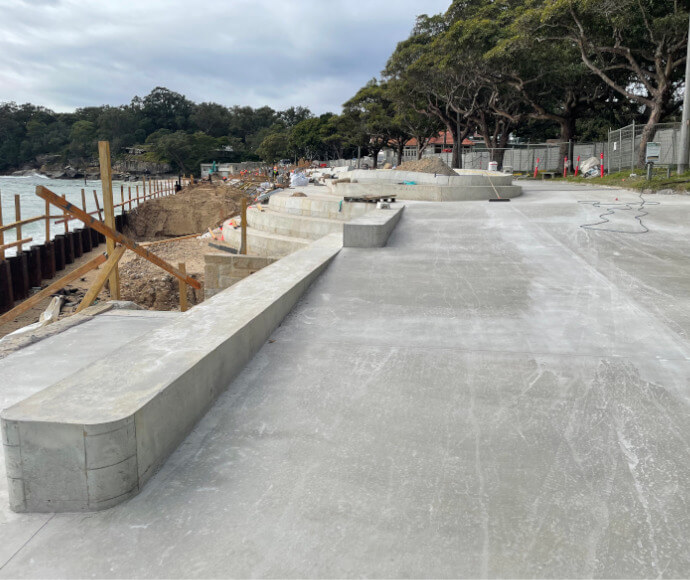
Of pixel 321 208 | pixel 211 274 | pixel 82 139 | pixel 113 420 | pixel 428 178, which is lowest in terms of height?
pixel 211 274

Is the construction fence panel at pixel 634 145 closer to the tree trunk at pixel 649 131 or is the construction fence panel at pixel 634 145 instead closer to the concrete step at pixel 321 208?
the tree trunk at pixel 649 131

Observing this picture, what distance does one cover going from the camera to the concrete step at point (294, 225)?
11.6 m

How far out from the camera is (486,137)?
39.0 meters

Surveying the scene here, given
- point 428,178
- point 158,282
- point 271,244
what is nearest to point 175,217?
point 158,282

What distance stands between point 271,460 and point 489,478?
3.26 feet

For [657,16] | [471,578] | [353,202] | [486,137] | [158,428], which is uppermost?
[657,16]

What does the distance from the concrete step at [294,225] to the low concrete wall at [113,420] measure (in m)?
7.92

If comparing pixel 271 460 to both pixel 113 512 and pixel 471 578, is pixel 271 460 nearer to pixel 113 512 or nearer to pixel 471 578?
pixel 113 512

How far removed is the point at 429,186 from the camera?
16.2 metres

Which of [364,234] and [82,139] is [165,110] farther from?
[364,234]

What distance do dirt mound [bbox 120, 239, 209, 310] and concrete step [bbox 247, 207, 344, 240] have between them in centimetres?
253

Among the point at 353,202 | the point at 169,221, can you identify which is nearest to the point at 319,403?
the point at 353,202

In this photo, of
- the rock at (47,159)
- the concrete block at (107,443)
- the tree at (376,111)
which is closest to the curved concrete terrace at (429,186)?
the concrete block at (107,443)

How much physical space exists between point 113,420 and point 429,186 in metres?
15.0
